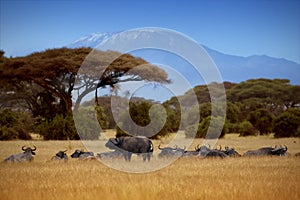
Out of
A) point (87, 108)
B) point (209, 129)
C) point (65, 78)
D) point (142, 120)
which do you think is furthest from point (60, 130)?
point (209, 129)

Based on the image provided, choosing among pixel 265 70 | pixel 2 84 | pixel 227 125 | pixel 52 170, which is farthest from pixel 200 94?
pixel 52 170

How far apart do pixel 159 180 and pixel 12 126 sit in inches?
691

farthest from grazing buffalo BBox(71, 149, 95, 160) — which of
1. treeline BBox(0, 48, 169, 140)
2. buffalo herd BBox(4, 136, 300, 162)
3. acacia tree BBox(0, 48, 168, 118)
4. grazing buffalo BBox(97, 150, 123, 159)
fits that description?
acacia tree BBox(0, 48, 168, 118)

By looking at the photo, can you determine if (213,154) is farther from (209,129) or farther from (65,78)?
(65,78)

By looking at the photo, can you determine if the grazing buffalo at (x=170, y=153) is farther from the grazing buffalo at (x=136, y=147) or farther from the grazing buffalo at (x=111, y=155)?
the grazing buffalo at (x=111, y=155)

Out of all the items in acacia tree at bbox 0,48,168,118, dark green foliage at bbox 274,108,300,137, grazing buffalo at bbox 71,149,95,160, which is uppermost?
acacia tree at bbox 0,48,168,118

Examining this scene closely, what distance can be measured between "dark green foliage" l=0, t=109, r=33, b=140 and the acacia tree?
1.74 m

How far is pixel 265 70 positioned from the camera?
3180cm

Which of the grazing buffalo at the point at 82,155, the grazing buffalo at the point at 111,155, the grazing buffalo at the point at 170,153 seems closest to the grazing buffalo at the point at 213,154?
the grazing buffalo at the point at 170,153

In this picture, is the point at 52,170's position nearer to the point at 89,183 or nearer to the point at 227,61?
the point at 89,183

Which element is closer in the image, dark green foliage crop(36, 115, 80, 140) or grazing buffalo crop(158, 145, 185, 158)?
grazing buffalo crop(158, 145, 185, 158)

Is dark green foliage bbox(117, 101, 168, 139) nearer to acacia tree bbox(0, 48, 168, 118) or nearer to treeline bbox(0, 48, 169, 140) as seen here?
treeline bbox(0, 48, 169, 140)

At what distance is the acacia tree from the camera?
24.6 meters

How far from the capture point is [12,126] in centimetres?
2516
